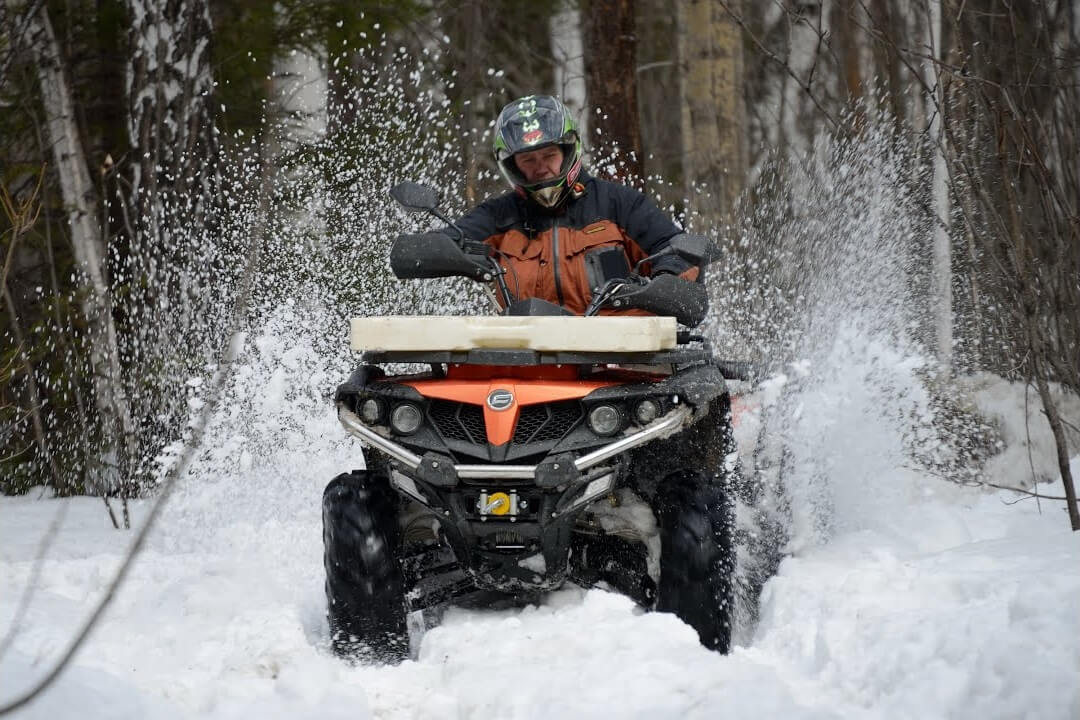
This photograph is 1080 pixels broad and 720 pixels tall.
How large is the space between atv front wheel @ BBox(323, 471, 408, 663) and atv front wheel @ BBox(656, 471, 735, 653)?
1050 mm

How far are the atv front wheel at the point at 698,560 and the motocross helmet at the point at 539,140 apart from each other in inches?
66.1

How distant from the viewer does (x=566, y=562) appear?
16.2 ft

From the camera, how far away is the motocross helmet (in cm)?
583

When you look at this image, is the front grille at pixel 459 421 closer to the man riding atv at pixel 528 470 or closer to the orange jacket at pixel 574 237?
the man riding atv at pixel 528 470

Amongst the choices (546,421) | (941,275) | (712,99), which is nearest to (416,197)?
(546,421)

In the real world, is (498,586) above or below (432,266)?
below

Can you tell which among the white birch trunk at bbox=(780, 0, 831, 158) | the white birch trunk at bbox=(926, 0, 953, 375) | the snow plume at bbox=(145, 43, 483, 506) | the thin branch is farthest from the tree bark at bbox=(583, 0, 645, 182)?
the thin branch

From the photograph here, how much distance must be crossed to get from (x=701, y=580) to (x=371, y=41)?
825 centimetres

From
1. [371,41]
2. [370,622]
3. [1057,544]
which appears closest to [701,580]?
[370,622]

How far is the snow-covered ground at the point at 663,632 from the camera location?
3973 mm

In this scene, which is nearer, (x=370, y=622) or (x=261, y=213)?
(x=261, y=213)

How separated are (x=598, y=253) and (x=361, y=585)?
1.96 meters

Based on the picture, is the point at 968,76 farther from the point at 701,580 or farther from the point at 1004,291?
the point at 701,580

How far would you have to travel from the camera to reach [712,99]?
538 inches
